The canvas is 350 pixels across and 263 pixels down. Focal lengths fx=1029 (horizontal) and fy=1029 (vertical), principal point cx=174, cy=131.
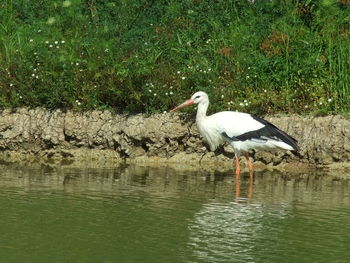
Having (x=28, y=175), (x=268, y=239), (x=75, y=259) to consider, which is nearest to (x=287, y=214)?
(x=268, y=239)

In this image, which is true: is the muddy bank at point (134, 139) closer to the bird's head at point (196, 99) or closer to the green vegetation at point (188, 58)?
the green vegetation at point (188, 58)

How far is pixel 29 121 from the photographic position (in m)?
16.6

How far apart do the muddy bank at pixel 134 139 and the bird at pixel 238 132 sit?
44cm

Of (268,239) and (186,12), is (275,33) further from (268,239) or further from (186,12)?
(268,239)

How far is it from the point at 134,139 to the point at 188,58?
1857mm

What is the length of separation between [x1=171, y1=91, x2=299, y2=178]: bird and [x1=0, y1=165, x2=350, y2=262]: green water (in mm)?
447

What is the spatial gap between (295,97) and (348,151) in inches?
53.2

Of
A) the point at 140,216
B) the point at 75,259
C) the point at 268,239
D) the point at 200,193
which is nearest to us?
the point at 75,259

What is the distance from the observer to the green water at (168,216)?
9.34 m

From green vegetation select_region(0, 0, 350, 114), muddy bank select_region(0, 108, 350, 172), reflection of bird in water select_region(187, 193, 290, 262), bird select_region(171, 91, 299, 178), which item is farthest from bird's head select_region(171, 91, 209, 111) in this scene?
reflection of bird in water select_region(187, 193, 290, 262)

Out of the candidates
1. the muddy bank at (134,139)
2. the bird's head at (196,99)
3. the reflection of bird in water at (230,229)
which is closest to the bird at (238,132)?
the bird's head at (196,99)

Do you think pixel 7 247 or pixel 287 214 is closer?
pixel 7 247

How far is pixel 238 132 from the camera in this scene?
14773mm

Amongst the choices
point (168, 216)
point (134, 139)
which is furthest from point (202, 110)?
point (168, 216)
